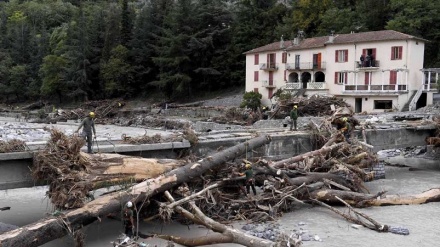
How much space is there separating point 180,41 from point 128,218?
52631 millimetres

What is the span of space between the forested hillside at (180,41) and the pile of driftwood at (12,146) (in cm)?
4385

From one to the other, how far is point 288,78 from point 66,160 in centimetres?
4391

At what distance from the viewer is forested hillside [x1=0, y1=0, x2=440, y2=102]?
54.4 m

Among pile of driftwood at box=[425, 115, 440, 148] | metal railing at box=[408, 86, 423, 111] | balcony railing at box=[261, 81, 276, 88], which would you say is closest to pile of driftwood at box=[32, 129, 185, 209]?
pile of driftwood at box=[425, 115, 440, 148]

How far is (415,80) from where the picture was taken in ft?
145

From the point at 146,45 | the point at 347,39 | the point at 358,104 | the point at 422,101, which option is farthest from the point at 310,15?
the point at 146,45

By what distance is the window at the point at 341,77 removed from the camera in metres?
48.3

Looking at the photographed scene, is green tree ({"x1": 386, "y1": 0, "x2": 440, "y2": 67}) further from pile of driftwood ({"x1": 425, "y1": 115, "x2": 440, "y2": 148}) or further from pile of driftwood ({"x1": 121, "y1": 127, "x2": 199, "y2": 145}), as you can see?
pile of driftwood ({"x1": 121, "y1": 127, "x2": 199, "y2": 145})

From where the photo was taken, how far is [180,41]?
207 feet

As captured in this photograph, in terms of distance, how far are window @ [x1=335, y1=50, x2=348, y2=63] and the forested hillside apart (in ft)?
20.3

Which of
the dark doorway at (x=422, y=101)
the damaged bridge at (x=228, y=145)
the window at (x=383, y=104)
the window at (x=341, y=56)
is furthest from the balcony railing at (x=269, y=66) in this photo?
the damaged bridge at (x=228, y=145)

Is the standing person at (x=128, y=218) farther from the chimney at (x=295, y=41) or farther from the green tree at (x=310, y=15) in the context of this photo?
the green tree at (x=310, y=15)

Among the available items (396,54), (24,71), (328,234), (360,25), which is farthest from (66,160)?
(24,71)

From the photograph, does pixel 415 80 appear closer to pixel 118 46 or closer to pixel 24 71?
pixel 118 46
